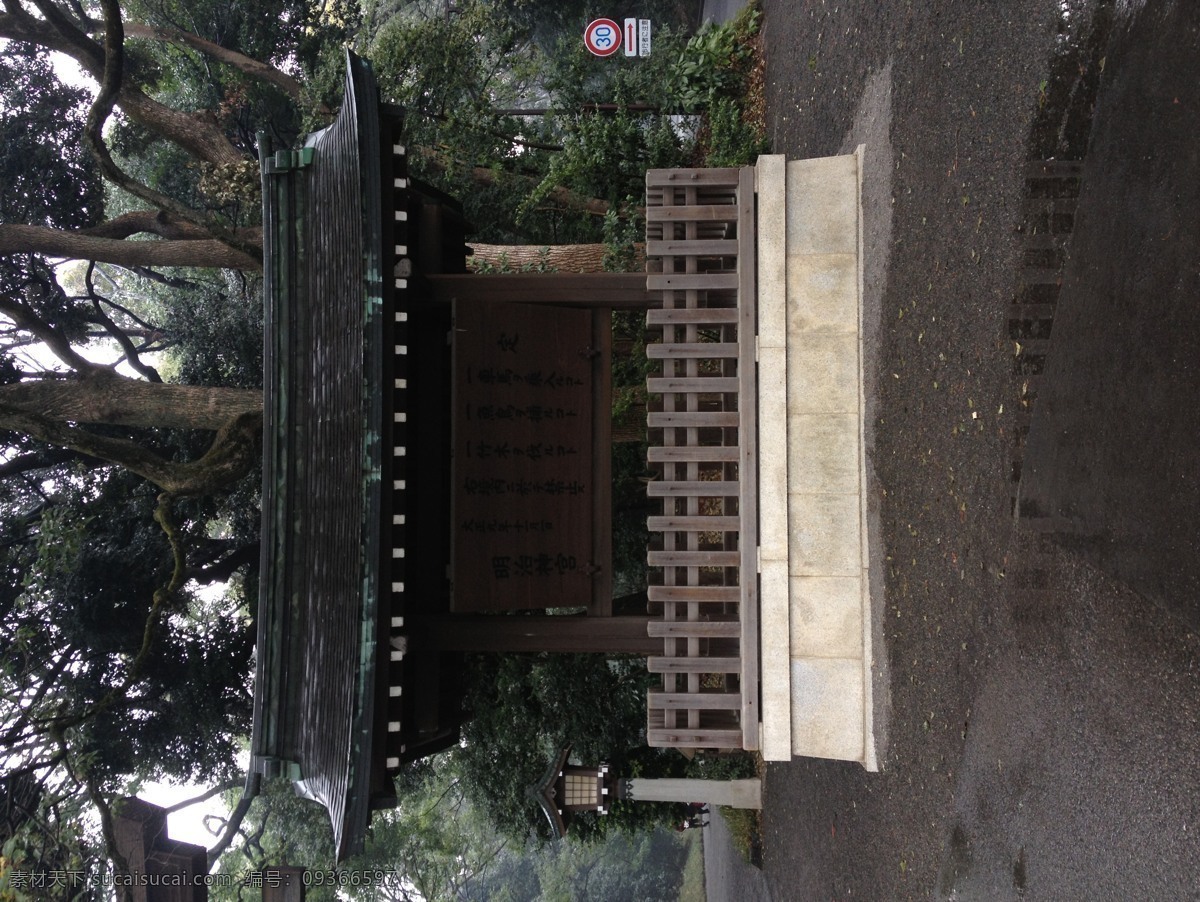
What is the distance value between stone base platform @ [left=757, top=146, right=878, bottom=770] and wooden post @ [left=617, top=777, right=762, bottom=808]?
643cm

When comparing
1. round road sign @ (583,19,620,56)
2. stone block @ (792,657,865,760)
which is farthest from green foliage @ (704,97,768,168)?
stone block @ (792,657,865,760)

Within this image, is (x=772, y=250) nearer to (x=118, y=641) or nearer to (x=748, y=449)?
(x=748, y=449)

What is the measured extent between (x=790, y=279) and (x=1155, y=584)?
13.1ft

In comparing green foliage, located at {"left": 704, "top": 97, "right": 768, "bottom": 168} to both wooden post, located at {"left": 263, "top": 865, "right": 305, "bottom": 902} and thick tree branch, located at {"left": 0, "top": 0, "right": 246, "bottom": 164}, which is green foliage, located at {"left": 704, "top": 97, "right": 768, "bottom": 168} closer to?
thick tree branch, located at {"left": 0, "top": 0, "right": 246, "bottom": 164}

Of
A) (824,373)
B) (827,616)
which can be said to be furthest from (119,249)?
(827,616)

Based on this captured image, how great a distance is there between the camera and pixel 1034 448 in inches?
200

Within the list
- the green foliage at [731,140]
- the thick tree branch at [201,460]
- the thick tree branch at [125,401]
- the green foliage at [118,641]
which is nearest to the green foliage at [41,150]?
the green foliage at [118,641]

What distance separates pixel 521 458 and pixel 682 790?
822cm

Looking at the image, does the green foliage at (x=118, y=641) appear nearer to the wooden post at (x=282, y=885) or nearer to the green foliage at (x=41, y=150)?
the wooden post at (x=282, y=885)

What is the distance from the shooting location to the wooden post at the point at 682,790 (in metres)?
13.1

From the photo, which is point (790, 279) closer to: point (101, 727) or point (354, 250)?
point (354, 250)

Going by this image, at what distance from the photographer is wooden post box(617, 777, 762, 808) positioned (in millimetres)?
13070

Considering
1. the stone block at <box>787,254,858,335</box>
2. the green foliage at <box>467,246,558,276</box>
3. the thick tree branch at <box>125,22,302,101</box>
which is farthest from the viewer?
the thick tree branch at <box>125,22,302,101</box>

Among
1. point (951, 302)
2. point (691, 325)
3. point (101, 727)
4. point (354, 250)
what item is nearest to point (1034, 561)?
point (951, 302)
